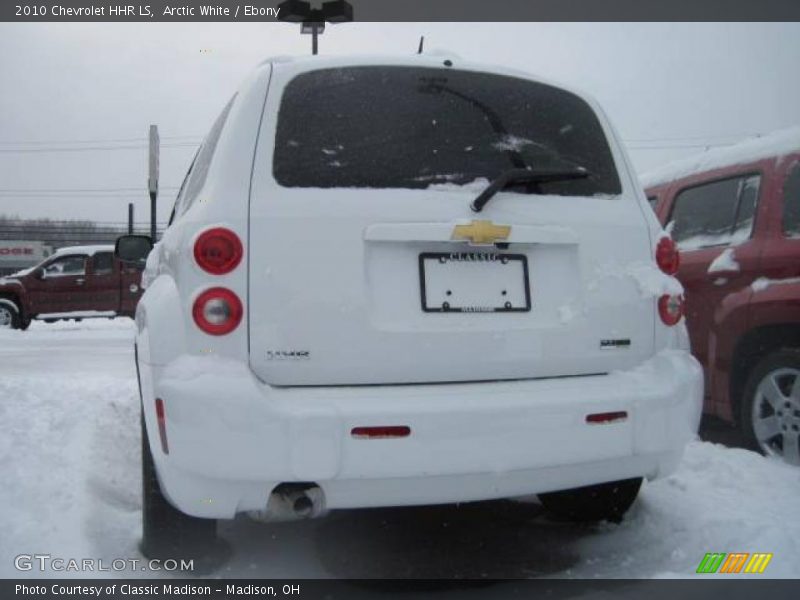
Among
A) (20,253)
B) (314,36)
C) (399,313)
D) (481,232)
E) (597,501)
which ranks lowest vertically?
(20,253)

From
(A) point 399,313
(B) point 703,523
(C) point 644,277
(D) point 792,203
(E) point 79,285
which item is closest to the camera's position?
(A) point 399,313

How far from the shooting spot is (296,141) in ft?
8.07

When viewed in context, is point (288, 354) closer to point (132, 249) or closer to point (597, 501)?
point (597, 501)

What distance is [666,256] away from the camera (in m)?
2.80

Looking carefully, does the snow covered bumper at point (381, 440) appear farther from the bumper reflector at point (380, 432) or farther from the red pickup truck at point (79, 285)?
the red pickup truck at point (79, 285)

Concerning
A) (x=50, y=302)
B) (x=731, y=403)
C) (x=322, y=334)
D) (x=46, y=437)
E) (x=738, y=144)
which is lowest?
(x=50, y=302)

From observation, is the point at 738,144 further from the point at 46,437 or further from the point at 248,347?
the point at 46,437

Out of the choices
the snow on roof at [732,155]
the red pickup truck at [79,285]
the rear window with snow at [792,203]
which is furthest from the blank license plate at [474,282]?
the red pickup truck at [79,285]

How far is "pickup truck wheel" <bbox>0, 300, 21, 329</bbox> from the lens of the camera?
14453 mm

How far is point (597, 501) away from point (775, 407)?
4.22 feet

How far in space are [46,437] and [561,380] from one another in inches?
114

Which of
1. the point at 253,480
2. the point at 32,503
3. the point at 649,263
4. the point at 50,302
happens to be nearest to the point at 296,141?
the point at 253,480

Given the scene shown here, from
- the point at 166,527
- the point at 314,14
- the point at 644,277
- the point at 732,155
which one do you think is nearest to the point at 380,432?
the point at 166,527

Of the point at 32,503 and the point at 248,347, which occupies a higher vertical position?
the point at 248,347
